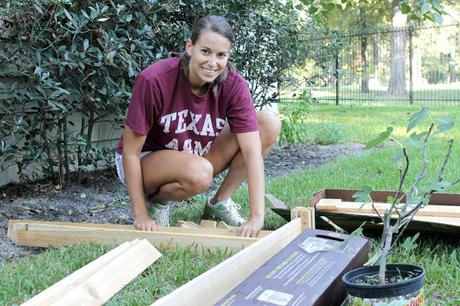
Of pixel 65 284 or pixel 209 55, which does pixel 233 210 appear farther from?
pixel 65 284

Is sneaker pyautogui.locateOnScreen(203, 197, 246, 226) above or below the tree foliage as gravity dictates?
below

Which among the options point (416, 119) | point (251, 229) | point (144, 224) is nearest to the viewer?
point (416, 119)

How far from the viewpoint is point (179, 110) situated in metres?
3.08

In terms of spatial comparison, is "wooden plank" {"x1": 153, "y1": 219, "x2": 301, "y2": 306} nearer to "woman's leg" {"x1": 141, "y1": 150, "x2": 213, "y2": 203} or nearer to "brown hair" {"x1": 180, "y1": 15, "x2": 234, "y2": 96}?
"woman's leg" {"x1": 141, "y1": 150, "x2": 213, "y2": 203}

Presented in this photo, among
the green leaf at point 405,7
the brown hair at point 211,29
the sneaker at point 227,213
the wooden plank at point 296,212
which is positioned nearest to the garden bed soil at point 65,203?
the sneaker at point 227,213

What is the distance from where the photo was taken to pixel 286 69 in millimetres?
6301

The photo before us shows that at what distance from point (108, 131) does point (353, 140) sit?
370cm

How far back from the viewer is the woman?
2.91 metres

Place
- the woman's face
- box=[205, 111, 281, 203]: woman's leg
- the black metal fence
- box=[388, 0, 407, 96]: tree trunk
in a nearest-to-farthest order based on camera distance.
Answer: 1. the woman's face
2. box=[205, 111, 281, 203]: woman's leg
3. the black metal fence
4. box=[388, 0, 407, 96]: tree trunk

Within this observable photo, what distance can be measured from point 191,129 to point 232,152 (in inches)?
12.6

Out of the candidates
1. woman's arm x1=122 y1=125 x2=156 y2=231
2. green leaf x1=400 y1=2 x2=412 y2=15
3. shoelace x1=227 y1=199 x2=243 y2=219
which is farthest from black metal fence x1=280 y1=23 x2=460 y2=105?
woman's arm x1=122 y1=125 x2=156 y2=231

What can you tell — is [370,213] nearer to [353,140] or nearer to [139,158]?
[139,158]

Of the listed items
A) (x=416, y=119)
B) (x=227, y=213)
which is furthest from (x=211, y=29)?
(x=416, y=119)

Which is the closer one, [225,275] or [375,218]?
[225,275]
